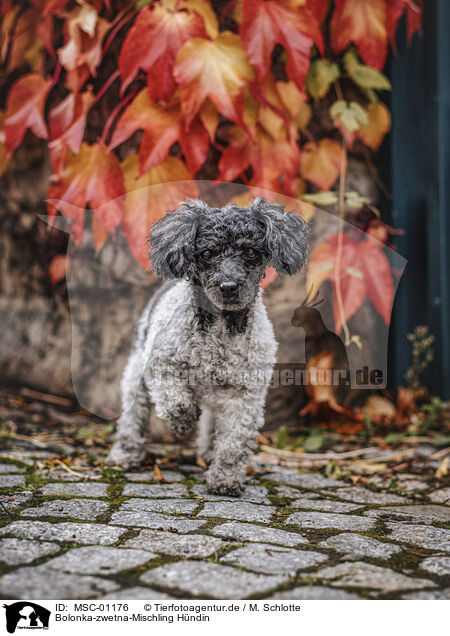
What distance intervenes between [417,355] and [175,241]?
107 inches

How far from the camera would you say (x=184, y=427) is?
295 centimetres

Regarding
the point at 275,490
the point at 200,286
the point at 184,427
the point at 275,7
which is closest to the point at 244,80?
the point at 275,7

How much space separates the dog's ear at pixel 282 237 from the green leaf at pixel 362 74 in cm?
207

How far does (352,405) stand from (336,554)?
2479mm

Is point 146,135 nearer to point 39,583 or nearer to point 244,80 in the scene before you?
point 244,80

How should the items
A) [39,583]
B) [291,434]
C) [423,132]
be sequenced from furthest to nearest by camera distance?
1. [423,132]
2. [291,434]
3. [39,583]

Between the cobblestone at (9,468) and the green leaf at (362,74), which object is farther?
the green leaf at (362,74)

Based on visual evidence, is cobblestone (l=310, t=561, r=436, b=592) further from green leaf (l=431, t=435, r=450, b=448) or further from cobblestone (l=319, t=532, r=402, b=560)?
green leaf (l=431, t=435, r=450, b=448)

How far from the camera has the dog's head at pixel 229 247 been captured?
258 centimetres

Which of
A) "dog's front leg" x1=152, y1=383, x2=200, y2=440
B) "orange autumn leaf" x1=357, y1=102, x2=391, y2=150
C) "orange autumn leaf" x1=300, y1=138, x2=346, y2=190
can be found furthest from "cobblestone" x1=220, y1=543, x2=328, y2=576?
"orange autumn leaf" x1=357, y1=102, x2=391, y2=150

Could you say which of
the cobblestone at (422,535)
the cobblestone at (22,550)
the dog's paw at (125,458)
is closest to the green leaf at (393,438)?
the cobblestone at (422,535)

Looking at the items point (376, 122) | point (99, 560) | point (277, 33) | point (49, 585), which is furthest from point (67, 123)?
point (49, 585)

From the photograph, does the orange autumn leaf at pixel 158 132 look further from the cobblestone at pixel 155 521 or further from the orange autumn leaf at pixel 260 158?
the cobblestone at pixel 155 521
